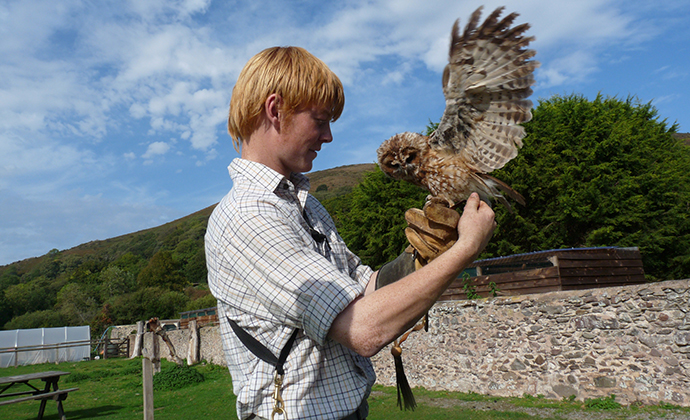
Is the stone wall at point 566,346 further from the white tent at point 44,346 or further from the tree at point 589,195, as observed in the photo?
the white tent at point 44,346

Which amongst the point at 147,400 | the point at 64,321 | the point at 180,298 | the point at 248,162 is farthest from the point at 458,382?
the point at 64,321

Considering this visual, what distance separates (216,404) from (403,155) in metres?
11.7

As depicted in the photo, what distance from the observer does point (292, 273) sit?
1276 mm

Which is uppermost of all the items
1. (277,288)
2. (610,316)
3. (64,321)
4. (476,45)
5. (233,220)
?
(476,45)

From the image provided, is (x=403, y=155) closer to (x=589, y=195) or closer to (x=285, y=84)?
(x=285, y=84)

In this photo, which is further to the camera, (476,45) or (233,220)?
(476,45)

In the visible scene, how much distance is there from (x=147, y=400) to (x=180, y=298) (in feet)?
153

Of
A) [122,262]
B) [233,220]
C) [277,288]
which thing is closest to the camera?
[277,288]

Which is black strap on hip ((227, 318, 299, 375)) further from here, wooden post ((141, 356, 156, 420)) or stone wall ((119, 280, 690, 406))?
stone wall ((119, 280, 690, 406))

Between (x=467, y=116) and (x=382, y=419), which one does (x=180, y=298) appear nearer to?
(x=382, y=419)

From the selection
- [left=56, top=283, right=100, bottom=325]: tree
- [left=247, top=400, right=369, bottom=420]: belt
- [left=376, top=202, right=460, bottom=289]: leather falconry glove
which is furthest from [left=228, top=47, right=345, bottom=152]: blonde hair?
[left=56, top=283, right=100, bottom=325]: tree

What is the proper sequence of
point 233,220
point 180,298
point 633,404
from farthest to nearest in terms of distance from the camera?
point 180,298 → point 633,404 → point 233,220

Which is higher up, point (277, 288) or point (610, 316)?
point (277, 288)

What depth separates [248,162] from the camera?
5.44ft
